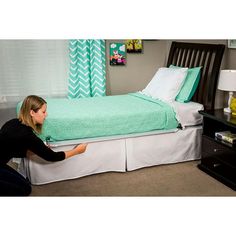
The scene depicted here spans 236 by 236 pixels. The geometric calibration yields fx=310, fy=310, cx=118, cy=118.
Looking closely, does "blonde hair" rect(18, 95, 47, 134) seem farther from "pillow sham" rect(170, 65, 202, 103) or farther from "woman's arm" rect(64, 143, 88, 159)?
"pillow sham" rect(170, 65, 202, 103)

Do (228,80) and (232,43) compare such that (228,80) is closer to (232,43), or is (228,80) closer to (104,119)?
(232,43)

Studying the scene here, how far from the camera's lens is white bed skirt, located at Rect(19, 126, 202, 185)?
8.50ft

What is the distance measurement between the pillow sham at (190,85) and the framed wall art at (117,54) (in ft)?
3.60

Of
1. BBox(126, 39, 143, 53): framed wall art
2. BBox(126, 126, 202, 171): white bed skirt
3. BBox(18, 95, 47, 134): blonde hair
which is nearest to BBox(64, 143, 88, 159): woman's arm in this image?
BBox(18, 95, 47, 134): blonde hair

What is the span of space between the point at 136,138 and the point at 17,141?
1158 mm

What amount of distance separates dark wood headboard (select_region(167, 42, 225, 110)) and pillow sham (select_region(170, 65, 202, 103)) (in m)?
0.10

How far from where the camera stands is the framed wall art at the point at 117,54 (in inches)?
154

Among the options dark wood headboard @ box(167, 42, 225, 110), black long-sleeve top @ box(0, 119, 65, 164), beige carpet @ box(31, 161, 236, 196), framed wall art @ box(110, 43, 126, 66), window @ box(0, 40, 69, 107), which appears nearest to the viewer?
black long-sleeve top @ box(0, 119, 65, 164)

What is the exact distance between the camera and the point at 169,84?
10.3 ft

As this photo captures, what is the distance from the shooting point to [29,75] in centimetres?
368

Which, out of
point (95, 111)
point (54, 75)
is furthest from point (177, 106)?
point (54, 75)

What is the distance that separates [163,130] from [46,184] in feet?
3.82

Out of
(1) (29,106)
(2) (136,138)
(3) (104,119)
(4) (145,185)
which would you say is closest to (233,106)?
(2) (136,138)
